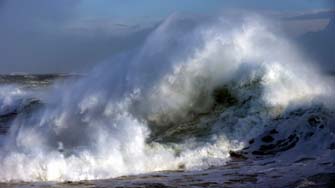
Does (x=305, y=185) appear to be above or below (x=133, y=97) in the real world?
below

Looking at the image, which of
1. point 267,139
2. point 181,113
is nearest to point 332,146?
point 267,139

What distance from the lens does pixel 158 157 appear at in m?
7.79

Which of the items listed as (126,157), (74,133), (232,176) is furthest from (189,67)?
(232,176)

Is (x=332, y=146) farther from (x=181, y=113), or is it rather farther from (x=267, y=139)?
(x=181, y=113)

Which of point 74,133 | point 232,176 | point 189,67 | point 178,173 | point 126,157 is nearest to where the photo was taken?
point 232,176

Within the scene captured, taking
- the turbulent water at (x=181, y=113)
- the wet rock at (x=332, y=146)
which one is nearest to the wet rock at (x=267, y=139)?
the turbulent water at (x=181, y=113)

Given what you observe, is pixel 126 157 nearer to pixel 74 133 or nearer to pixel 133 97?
pixel 74 133

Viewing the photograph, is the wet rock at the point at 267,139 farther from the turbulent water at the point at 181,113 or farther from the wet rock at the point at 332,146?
the wet rock at the point at 332,146

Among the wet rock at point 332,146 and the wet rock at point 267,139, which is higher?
the wet rock at point 267,139

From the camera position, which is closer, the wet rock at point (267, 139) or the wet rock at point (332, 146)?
the wet rock at point (332, 146)

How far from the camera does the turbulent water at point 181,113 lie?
7.46 meters

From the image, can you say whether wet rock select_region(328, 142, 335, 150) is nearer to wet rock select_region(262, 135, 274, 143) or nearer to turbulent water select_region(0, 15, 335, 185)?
turbulent water select_region(0, 15, 335, 185)

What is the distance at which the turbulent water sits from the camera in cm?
746

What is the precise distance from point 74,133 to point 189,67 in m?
3.06
